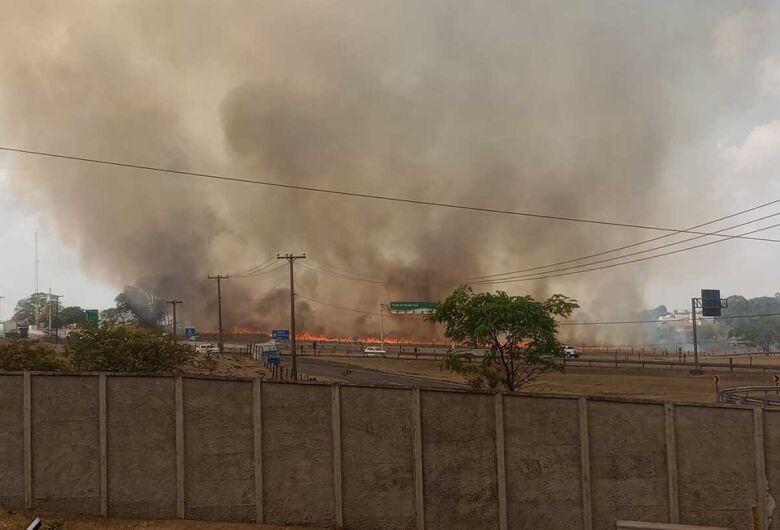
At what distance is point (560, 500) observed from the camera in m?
10.2

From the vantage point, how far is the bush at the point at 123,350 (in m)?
21.6

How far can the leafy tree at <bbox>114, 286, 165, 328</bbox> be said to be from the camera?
12388 cm

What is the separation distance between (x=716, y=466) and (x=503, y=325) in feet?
24.1

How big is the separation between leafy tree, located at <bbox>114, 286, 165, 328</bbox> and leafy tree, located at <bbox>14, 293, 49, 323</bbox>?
62145mm

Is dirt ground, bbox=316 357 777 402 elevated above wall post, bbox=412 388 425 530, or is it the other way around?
wall post, bbox=412 388 425 530

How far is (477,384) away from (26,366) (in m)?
15.8

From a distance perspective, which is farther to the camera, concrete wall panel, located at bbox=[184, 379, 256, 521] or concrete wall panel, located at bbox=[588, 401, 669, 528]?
concrete wall panel, located at bbox=[184, 379, 256, 521]

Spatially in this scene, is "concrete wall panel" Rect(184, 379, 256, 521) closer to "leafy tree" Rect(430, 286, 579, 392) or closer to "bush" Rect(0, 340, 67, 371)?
"leafy tree" Rect(430, 286, 579, 392)

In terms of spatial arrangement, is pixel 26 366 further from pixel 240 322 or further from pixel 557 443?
pixel 240 322

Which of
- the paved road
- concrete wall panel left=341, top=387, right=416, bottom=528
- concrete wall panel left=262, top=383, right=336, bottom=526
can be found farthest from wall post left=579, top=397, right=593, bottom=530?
the paved road

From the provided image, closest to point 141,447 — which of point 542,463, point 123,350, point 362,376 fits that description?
point 542,463

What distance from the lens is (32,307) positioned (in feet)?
617

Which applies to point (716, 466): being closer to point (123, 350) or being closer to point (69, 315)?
point (123, 350)

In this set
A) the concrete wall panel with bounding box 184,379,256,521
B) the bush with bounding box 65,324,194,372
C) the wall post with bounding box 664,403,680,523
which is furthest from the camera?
the bush with bounding box 65,324,194,372
